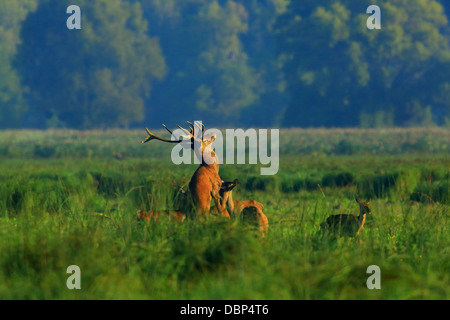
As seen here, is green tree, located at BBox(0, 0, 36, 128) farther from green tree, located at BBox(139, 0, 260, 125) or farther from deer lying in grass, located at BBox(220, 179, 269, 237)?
deer lying in grass, located at BBox(220, 179, 269, 237)

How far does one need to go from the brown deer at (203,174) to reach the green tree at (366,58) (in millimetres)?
38045

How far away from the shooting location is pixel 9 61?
55906 millimetres

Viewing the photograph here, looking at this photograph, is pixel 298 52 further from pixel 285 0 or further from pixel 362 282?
pixel 362 282

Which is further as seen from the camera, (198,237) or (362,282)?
(198,237)

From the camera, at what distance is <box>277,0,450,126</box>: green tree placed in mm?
43656

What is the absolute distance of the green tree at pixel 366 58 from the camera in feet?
143

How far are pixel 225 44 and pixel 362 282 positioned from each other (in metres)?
58.3

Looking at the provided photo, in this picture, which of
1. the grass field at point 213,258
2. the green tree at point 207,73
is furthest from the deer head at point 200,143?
the green tree at point 207,73

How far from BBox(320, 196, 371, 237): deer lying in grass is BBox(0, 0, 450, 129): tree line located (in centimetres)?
3670

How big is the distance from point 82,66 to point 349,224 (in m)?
48.5

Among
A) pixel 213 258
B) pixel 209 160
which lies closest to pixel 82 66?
pixel 209 160

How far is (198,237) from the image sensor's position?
5.99 metres

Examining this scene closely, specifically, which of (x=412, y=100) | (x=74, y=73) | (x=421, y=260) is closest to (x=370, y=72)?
(x=412, y=100)
